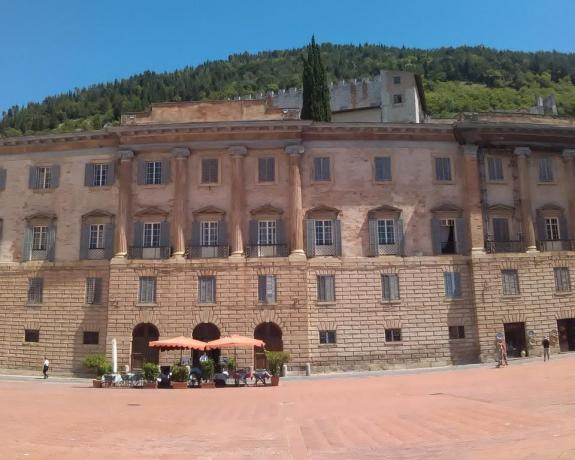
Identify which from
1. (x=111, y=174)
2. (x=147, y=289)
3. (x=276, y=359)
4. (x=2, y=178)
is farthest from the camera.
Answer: (x=2, y=178)

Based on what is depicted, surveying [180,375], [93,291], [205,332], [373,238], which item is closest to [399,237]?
[373,238]

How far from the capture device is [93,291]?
3466 centimetres

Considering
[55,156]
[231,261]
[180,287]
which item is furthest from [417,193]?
[55,156]

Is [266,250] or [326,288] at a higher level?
[266,250]

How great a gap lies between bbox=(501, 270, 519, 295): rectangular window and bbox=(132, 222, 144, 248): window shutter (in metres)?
23.9

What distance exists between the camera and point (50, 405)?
740 inches

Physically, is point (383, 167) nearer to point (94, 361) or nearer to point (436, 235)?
point (436, 235)

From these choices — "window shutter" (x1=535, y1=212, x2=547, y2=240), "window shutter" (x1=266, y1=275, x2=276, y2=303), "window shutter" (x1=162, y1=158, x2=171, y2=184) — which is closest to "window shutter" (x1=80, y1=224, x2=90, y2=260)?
"window shutter" (x1=162, y1=158, x2=171, y2=184)

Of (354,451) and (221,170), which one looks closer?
(354,451)

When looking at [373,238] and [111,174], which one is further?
[111,174]

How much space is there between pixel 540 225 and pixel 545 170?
4037 mm

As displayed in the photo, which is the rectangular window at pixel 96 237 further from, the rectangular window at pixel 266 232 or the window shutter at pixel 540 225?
the window shutter at pixel 540 225

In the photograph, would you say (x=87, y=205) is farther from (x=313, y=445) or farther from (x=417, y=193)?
(x=313, y=445)

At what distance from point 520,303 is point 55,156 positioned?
3318cm
